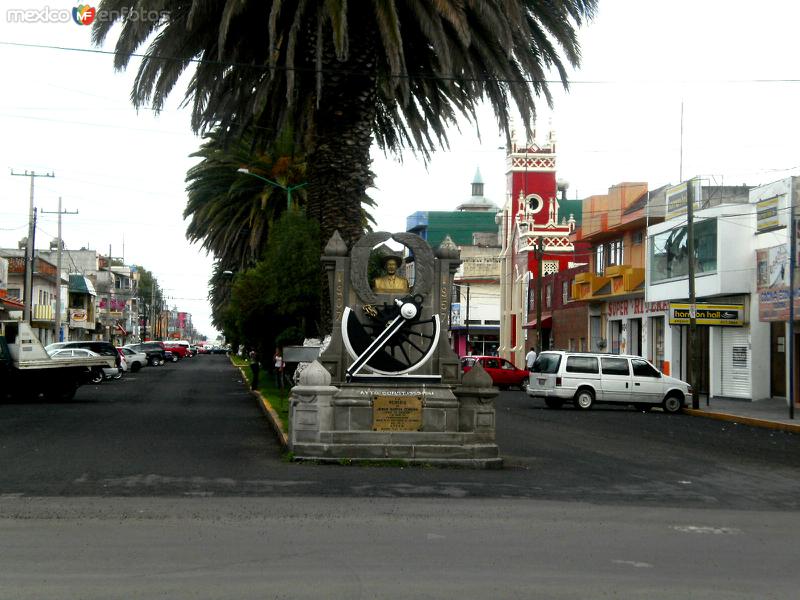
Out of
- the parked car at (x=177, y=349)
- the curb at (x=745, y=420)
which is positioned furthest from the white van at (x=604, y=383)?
the parked car at (x=177, y=349)

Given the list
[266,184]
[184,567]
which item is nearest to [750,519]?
[184,567]

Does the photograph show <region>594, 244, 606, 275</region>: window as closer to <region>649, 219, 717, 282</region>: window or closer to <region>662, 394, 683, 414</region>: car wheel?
<region>649, 219, 717, 282</region>: window

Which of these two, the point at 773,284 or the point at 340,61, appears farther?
the point at 773,284

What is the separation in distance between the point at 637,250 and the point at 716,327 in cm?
1085

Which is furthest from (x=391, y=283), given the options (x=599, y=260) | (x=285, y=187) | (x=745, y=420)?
(x=599, y=260)

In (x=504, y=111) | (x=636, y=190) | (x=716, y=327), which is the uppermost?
(x=636, y=190)

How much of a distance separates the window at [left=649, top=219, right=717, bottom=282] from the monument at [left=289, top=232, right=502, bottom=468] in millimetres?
24718

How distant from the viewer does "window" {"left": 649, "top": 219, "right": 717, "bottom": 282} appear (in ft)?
136

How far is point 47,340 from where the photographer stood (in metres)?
82.9

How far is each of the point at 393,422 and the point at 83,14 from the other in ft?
37.2

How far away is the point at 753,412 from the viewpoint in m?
33.7

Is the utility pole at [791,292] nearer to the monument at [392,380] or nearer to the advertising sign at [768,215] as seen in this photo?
the advertising sign at [768,215]

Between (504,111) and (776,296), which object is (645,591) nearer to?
(504,111)

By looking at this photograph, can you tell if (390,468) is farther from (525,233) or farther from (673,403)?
(525,233)
